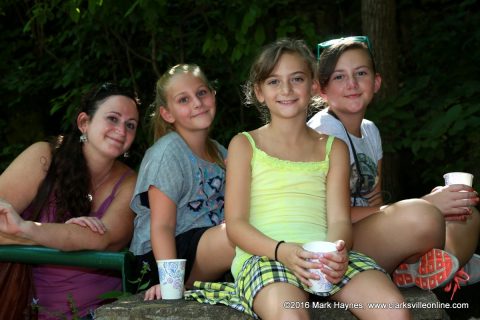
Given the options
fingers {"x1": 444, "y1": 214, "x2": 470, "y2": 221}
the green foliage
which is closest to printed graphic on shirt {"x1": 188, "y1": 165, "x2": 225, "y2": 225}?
fingers {"x1": 444, "y1": 214, "x2": 470, "y2": 221}

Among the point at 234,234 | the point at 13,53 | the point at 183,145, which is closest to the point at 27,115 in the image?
the point at 13,53

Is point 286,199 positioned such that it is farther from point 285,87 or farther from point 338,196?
point 285,87

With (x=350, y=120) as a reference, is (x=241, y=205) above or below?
below

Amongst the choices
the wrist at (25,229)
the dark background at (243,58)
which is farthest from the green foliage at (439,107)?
the wrist at (25,229)

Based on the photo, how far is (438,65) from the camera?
561 centimetres

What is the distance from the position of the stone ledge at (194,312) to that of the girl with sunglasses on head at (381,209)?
9.1 inches

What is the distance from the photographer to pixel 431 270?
109 inches

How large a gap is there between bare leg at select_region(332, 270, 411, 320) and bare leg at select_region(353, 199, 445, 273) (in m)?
0.33

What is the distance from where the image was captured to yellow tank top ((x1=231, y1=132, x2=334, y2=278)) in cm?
269

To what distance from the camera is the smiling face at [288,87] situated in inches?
113

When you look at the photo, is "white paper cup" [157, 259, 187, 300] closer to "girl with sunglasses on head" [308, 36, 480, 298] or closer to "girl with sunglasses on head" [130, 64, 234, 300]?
"girl with sunglasses on head" [130, 64, 234, 300]

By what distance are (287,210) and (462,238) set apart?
86cm

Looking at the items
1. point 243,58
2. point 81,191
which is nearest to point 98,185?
point 81,191

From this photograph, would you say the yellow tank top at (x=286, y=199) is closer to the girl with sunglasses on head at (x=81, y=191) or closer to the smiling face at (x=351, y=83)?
the smiling face at (x=351, y=83)
